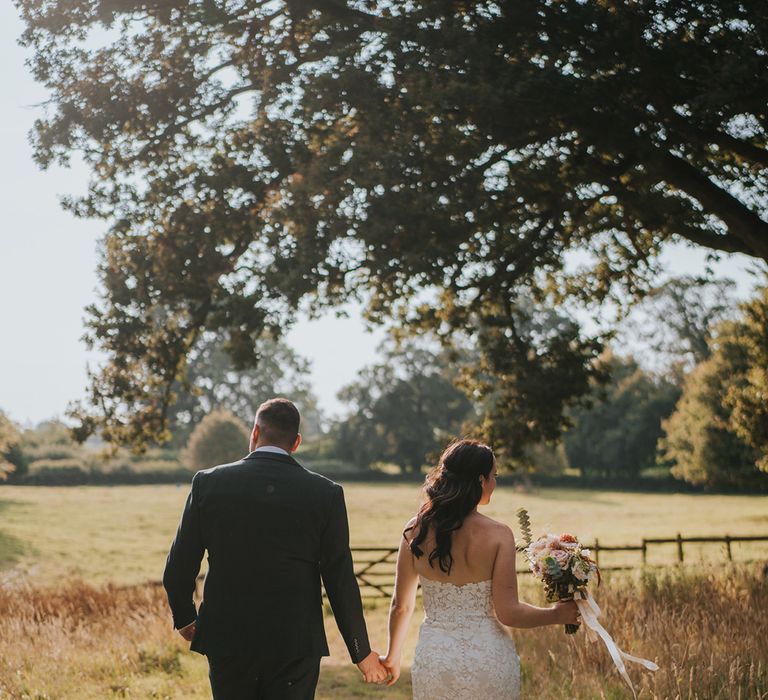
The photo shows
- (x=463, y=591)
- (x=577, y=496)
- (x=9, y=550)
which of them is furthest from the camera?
(x=577, y=496)

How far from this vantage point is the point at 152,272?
614 inches

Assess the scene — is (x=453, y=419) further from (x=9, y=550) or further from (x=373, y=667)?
(x=373, y=667)

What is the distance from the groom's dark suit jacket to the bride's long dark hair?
1.80 feet

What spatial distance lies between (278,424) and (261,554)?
0.73m

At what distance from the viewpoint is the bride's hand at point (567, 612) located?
5.14m

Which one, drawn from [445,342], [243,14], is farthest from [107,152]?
[445,342]

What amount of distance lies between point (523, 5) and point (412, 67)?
6.20 ft

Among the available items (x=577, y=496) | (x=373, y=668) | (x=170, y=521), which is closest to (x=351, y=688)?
(x=373, y=668)

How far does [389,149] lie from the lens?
1288 centimetres

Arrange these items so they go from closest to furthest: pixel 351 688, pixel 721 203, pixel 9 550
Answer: pixel 351 688, pixel 721 203, pixel 9 550

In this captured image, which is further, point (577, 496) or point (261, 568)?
point (577, 496)

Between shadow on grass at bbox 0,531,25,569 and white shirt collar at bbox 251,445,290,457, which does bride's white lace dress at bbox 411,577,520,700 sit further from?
shadow on grass at bbox 0,531,25,569

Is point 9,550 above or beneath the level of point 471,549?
beneath

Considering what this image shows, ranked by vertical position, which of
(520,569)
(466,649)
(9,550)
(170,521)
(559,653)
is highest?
(466,649)
